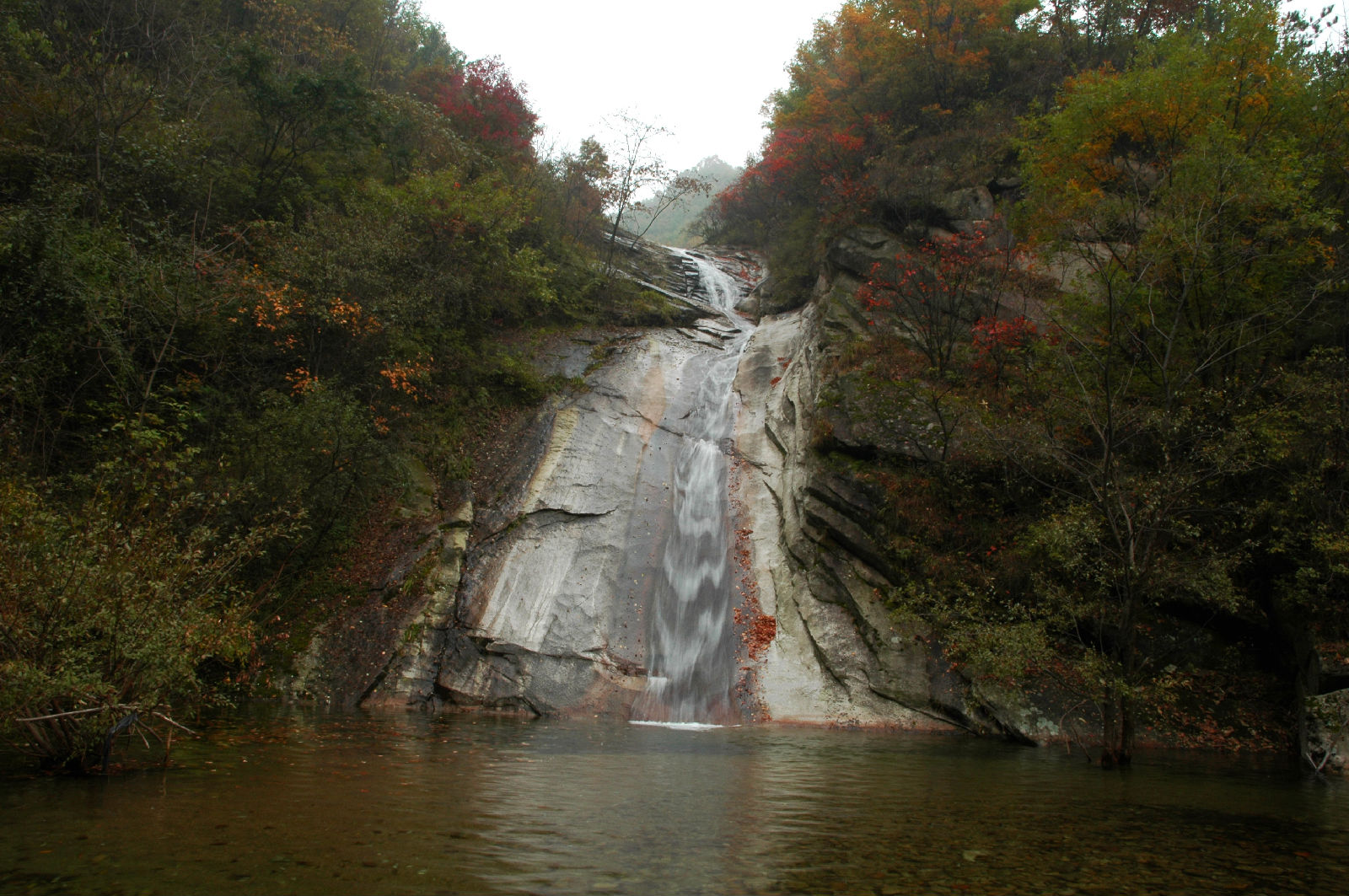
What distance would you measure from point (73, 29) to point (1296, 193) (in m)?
25.2

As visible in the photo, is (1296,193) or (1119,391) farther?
(1296,193)

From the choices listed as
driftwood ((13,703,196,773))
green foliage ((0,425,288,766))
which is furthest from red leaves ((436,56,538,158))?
driftwood ((13,703,196,773))

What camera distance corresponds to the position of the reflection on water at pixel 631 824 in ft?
13.3

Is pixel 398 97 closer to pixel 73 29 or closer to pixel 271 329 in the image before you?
pixel 73 29

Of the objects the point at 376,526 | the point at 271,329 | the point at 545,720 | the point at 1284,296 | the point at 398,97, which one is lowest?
the point at 545,720

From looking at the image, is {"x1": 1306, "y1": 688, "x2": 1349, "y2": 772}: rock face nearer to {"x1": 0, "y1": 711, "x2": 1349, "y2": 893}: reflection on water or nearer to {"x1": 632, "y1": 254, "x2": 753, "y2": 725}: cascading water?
{"x1": 0, "y1": 711, "x2": 1349, "y2": 893}: reflection on water

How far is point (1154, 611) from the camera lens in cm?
1270

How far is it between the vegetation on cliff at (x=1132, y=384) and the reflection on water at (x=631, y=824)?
2.61 meters

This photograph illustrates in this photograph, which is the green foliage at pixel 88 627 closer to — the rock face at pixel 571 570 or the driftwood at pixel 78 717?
the driftwood at pixel 78 717

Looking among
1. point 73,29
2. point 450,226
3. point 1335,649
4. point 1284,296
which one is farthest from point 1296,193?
point 73,29

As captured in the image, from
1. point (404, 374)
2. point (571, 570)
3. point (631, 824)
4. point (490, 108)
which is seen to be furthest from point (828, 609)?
point (490, 108)

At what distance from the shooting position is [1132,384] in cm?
1316

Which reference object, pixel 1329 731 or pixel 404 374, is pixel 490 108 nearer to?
pixel 404 374

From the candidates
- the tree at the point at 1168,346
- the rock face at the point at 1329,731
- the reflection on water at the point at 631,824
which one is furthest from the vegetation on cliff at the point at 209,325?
the rock face at the point at 1329,731
